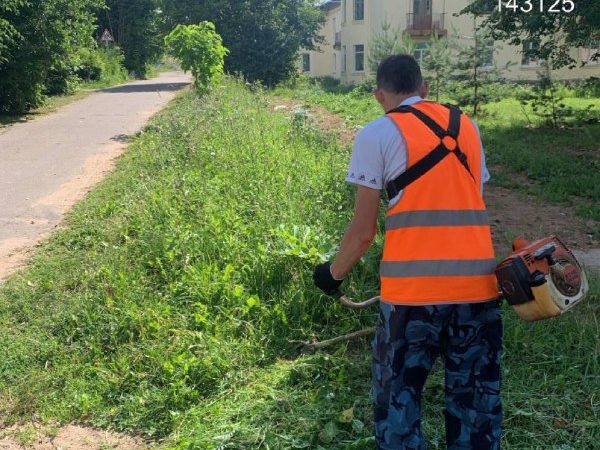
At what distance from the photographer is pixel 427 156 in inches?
88.4

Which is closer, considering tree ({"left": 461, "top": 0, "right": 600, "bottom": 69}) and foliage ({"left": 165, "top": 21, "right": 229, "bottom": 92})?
tree ({"left": 461, "top": 0, "right": 600, "bottom": 69})

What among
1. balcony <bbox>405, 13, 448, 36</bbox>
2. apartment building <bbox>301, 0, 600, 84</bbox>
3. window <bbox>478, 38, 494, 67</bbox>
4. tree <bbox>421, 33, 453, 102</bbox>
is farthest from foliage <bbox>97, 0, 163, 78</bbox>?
window <bbox>478, 38, 494, 67</bbox>

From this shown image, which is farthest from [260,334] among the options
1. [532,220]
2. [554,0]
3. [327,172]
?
[554,0]

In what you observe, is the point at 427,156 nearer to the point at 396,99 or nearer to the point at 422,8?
the point at 396,99

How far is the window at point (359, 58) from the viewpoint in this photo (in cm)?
3625

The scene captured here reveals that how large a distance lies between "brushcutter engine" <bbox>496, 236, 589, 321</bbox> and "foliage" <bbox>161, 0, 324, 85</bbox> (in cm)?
2839

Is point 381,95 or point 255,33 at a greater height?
point 255,33

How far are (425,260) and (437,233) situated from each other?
0.11 metres

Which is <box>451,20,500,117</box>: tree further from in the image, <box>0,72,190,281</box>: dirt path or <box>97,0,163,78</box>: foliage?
<box>97,0,163,78</box>: foliage

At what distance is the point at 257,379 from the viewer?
366 cm

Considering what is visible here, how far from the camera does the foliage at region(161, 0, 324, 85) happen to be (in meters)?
30.1

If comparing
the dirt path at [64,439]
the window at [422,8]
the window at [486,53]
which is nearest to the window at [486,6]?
the window at [486,53]

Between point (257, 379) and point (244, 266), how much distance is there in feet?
3.88
